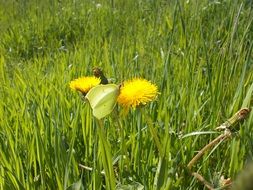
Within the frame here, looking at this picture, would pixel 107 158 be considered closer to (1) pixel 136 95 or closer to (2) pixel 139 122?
(1) pixel 136 95

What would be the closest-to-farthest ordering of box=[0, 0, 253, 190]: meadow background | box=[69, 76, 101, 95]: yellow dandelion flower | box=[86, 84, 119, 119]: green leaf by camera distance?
box=[86, 84, 119, 119]: green leaf → box=[69, 76, 101, 95]: yellow dandelion flower → box=[0, 0, 253, 190]: meadow background

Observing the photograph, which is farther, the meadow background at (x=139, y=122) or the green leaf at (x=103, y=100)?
the meadow background at (x=139, y=122)

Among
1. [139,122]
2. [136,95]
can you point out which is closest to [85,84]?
[136,95]

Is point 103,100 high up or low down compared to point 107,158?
up

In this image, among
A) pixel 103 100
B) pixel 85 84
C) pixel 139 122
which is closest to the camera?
pixel 103 100

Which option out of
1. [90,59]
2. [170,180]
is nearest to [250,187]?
[170,180]

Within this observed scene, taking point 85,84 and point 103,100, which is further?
point 85,84

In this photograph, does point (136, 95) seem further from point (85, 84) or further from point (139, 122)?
point (139, 122)

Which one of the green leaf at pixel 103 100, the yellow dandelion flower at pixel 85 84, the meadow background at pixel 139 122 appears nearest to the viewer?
the green leaf at pixel 103 100

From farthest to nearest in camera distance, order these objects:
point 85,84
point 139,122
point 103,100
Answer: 1. point 139,122
2. point 85,84
3. point 103,100
